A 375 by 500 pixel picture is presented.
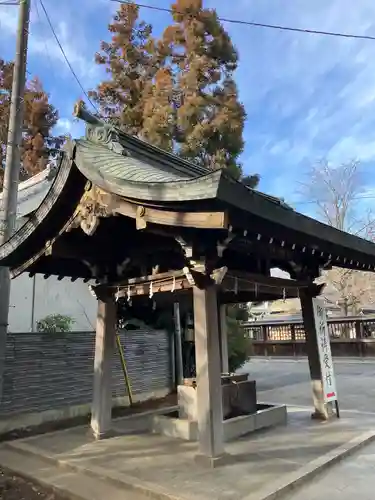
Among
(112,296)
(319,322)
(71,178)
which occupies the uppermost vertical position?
(71,178)

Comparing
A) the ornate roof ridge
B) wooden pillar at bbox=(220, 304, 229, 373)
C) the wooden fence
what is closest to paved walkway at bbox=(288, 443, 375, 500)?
the ornate roof ridge

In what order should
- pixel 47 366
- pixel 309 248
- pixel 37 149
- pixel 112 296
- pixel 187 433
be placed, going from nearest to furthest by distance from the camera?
1. pixel 309 248
2. pixel 187 433
3. pixel 112 296
4. pixel 47 366
5. pixel 37 149

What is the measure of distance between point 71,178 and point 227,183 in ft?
7.44

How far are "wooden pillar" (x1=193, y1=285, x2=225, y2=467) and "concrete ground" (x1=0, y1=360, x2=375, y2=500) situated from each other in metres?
0.24

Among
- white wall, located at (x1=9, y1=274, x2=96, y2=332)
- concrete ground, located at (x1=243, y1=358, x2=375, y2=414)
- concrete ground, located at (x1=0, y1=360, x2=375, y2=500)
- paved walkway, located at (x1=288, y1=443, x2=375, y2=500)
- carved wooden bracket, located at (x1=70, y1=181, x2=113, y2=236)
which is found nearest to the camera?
paved walkway, located at (x1=288, y1=443, x2=375, y2=500)

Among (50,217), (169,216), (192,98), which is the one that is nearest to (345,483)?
(169,216)

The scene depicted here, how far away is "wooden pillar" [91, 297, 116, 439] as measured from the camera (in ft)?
22.3

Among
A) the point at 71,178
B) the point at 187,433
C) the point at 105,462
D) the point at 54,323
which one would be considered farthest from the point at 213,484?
the point at 54,323

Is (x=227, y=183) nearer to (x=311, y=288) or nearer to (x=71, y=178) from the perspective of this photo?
(x=71, y=178)

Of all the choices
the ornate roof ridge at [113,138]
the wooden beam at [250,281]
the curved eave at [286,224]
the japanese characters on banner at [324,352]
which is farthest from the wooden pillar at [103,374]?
the japanese characters on banner at [324,352]

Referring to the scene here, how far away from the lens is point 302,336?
22.2 m

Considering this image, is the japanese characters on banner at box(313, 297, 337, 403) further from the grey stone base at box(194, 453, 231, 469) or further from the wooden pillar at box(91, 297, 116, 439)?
the wooden pillar at box(91, 297, 116, 439)

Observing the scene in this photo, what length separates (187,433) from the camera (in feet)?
21.7

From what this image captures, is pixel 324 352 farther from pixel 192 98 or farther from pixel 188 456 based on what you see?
pixel 192 98
